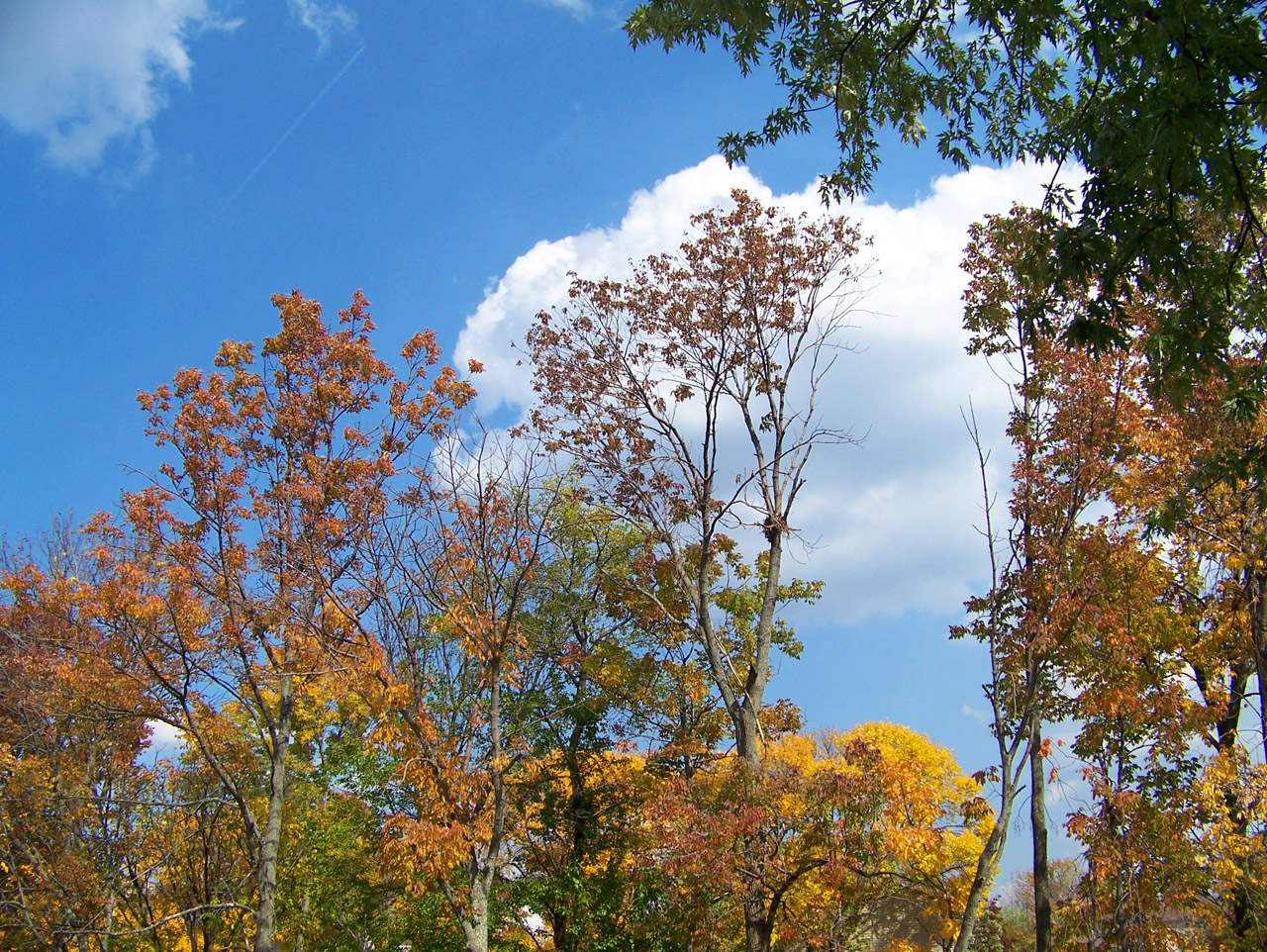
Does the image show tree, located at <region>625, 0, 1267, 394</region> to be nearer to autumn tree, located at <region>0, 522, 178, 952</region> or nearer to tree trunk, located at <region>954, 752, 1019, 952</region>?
tree trunk, located at <region>954, 752, 1019, 952</region>

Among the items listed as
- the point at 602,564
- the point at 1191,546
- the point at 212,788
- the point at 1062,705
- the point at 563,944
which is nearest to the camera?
the point at 1191,546

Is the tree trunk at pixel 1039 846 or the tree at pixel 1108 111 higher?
the tree at pixel 1108 111

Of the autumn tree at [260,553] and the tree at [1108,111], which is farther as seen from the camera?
the autumn tree at [260,553]

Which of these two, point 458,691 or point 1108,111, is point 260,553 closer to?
point 458,691

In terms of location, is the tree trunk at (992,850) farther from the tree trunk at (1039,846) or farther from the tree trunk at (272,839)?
the tree trunk at (272,839)

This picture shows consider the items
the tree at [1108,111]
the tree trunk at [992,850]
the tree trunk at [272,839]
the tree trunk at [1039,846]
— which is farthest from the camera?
the tree trunk at [272,839]

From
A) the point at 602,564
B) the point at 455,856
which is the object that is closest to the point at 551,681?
the point at 602,564

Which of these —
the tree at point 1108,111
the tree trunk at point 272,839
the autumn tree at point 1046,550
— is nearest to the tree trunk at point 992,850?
the autumn tree at point 1046,550

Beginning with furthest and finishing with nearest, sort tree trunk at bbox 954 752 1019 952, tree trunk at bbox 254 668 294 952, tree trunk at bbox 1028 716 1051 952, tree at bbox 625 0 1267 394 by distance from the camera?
tree trunk at bbox 254 668 294 952 < tree trunk at bbox 1028 716 1051 952 < tree trunk at bbox 954 752 1019 952 < tree at bbox 625 0 1267 394

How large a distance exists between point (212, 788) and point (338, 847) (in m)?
4.86

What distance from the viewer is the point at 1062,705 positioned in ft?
43.6

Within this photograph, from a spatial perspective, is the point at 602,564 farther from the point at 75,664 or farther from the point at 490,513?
the point at 75,664

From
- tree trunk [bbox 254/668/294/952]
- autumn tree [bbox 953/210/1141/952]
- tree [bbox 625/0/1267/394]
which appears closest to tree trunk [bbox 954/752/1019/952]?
autumn tree [bbox 953/210/1141/952]

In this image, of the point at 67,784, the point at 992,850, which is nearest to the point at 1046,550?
the point at 992,850
